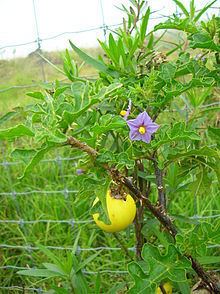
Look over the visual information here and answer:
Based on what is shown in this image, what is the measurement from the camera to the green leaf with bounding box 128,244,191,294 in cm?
86

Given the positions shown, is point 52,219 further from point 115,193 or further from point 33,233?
point 115,193

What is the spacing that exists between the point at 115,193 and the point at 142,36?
30 cm

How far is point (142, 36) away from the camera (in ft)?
3.38

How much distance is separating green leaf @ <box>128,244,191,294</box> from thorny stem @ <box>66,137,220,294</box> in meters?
0.08

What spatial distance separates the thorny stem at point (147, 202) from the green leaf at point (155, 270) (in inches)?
3.3

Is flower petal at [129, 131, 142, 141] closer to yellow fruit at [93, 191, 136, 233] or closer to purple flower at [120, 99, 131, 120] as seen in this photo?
purple flower at [120, 99, 131, 120]

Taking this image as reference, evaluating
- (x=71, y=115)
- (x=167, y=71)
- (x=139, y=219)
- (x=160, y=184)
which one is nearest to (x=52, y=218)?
(x=139, y=219)

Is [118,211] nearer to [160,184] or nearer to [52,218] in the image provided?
[160,184]

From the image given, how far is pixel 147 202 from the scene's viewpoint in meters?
0.98

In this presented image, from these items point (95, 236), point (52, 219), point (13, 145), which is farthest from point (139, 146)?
point (13, 145)

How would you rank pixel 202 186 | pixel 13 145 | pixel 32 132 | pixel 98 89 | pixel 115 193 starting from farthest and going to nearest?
pixel 13 145, pixel 202 186, pixel 115 193, pixel 98 89, pixel 32 132

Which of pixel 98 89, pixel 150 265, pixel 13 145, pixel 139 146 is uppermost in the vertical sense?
pixel 98 89

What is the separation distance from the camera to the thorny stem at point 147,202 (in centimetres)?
83

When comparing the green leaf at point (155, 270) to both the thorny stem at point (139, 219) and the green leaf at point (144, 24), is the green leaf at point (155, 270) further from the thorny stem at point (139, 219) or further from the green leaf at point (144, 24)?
the green leaf at point (144, 24)
